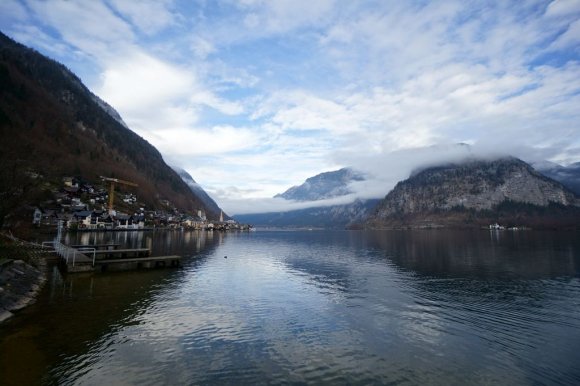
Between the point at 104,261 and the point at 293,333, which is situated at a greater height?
the point at 104,261

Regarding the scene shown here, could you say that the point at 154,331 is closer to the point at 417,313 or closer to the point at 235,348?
the point at 235,348

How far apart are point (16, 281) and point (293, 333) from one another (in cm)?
3357

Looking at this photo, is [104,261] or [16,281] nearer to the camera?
[16,281]

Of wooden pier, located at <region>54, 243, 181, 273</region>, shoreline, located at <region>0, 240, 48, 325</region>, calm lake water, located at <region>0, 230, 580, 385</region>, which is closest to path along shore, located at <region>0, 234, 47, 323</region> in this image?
shoreline, located at <region>0, 240, 48, 325</region>

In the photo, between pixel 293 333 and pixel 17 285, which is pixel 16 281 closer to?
pixel 17 285

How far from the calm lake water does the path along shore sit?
1.41m

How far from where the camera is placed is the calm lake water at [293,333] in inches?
843

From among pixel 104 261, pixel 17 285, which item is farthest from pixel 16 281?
pixel 104 261

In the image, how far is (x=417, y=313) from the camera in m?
36.4

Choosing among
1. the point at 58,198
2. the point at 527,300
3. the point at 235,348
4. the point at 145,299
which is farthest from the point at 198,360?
the point at 58,198

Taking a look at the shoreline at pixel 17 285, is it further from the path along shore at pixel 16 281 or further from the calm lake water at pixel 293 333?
the calm lake water at pixel 293 333

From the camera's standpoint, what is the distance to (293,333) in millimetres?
29688

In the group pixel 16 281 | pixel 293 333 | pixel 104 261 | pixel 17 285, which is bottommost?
pixel 293 333

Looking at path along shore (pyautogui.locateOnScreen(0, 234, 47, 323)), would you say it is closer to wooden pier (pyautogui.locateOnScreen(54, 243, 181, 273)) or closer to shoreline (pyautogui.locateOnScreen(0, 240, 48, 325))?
shoreline (pyautogui.locateOnScreen(0, 240, 48, 325))
